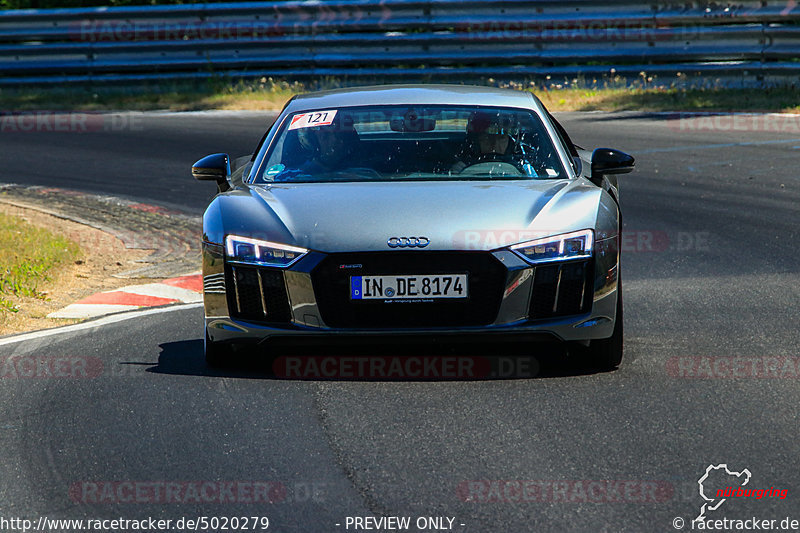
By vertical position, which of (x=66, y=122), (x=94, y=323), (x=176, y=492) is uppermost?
(x=176, y=492)

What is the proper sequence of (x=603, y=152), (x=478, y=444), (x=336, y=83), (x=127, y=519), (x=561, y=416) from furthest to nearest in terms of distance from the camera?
(x=336, y=83) → (x=603, y=152) → (x=561, y=416) → (x=478, y=444) → (x=127, y=519)

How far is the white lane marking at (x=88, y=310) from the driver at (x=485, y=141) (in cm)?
278

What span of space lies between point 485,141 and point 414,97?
674 mm

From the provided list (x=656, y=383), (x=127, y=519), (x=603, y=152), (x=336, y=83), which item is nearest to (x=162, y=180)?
(x=336, y=83)

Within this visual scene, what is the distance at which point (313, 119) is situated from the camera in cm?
670

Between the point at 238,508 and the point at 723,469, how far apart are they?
5.47ft

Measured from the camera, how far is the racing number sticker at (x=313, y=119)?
6660mm

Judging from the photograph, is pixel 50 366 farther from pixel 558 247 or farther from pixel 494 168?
pixel 558 247

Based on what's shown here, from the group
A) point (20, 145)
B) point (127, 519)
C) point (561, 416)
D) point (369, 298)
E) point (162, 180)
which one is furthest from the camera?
point (20, 145)

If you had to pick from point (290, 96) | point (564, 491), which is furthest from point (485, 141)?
point (290, 96)

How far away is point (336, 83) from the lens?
19250 mm

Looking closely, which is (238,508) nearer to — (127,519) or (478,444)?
(127,519)

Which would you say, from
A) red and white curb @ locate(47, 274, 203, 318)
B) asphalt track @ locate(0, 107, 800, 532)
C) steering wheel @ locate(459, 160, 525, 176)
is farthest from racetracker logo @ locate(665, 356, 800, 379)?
red and white curb @ locate(47, 274, 203, 318)

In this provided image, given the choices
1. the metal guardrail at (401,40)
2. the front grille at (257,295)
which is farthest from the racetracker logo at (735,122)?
the front grille at (257,295)
